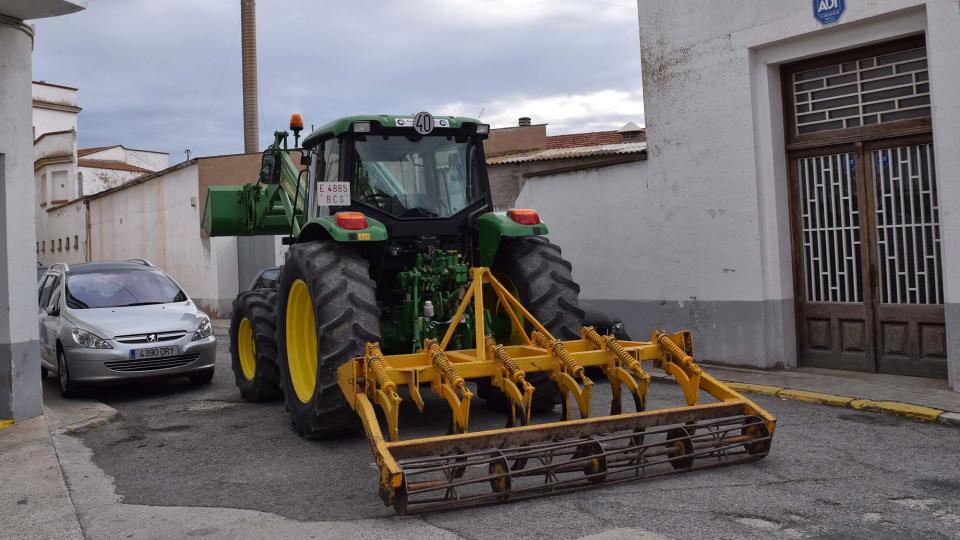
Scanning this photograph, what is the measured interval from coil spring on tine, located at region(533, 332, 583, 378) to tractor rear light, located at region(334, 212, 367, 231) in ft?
5.31

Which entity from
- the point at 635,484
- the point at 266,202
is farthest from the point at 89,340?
the point at 635,484

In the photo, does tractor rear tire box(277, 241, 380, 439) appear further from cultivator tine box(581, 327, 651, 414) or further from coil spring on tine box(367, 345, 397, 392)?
cultivator tine box(581, 327, 651, 414)

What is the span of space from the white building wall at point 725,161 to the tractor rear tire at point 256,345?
4.89 metres

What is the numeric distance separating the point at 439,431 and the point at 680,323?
4.64 metres

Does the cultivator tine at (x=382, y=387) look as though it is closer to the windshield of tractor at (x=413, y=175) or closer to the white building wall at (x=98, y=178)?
the windshield of tractor at (x=413, y=175)

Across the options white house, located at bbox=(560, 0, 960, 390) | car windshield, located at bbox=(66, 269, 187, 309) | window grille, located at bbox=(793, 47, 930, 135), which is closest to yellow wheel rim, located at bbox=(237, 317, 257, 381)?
car windshield, located at bbox=(66, 269, 187, 309)

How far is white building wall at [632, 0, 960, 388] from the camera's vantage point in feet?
→ 30.4

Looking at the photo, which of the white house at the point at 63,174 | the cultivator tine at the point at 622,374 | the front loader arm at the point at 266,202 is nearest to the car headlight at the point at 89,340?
the front loader arm at the point at 266,202

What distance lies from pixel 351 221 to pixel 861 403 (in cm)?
465

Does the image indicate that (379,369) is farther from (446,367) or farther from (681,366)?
(681,366)

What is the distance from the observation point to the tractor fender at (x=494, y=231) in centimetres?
687

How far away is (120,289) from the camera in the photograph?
1036 centimetres

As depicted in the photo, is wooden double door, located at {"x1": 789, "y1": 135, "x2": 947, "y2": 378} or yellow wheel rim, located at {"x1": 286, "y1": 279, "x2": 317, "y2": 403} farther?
wooden double door, located at {"x1": 789, "y1": 135, "x2": 947, "y2": 378}

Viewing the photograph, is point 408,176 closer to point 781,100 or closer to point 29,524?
point 29,524
